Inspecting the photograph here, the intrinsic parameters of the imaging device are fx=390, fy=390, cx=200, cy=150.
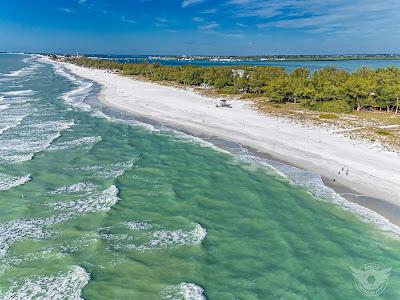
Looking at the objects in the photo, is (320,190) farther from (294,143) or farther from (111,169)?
(111,169)

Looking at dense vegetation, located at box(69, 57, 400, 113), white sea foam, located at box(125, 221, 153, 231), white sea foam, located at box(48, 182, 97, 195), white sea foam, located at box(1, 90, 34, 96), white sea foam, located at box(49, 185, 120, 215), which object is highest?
dense vegetation, located at box(69, 57, 400, 113)

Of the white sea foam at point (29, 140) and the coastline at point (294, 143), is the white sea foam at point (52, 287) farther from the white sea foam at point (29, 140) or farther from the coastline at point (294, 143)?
the white sea foam at point (29, 140)

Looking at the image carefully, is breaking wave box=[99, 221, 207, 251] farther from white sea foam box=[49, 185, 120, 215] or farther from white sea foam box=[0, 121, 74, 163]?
white sea foam box=[0, 121, 74, 163]

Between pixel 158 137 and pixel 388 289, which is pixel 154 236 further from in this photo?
pixel 158 137

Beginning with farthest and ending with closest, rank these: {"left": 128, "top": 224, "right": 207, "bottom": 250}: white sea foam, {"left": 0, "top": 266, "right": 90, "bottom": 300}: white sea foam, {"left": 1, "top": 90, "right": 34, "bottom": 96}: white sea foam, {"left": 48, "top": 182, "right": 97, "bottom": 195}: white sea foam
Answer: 1. {"left": 1, "top": 90, "right": 34, "bottom": 96}: white sea foam
2. {"left": 48, "top": 182, "right": 97, "bottom": 195}: white sea foam
3. {"left": 128, "top": 224, "right": 207, "bottom": 250}: white sea foam
4. {"left": 0, "top": 266, "right": 90, "bottom": 300}: white sea foam

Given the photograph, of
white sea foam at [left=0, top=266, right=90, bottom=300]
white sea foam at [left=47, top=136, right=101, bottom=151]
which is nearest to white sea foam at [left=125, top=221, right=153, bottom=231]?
white sea foam at [left=0, top=266, right=90, bottom=300]

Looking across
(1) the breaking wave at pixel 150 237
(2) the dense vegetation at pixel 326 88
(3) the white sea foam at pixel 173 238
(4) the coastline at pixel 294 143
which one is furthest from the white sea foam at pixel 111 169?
(2) the dense vegetation at pixel 326 88

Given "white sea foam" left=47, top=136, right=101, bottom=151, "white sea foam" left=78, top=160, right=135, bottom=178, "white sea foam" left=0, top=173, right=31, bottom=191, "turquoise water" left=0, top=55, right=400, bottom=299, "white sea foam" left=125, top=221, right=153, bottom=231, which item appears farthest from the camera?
"white sea foam" left=47, top=136, right=101, bottom=151
